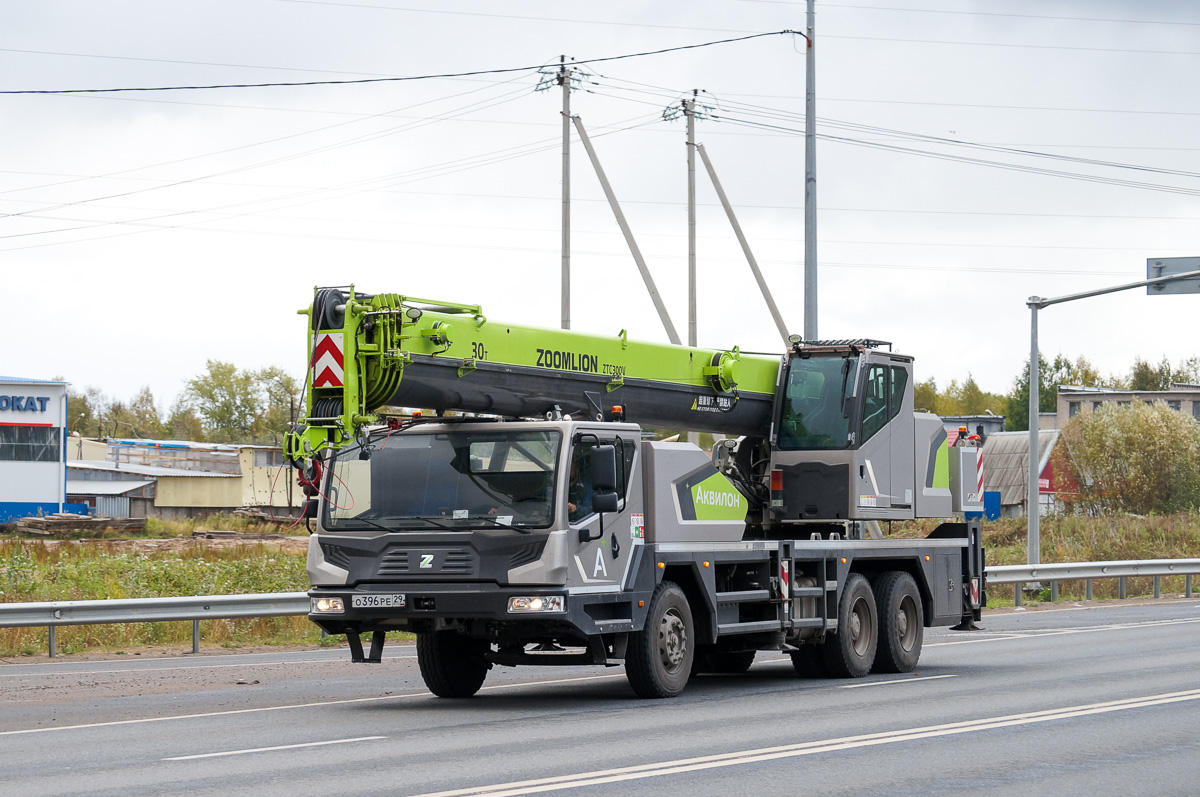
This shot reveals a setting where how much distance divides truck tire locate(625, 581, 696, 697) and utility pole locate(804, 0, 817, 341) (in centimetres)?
1159

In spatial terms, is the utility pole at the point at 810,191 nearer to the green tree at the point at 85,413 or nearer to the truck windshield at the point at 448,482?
the truck windshield at the point at 448,482

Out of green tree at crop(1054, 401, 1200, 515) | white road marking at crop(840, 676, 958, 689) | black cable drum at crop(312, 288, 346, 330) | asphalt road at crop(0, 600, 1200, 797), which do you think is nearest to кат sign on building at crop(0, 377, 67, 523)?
green tree at crop(1054, 401, 1200, 515)

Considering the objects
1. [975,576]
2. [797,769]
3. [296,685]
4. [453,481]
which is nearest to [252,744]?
[453,481]

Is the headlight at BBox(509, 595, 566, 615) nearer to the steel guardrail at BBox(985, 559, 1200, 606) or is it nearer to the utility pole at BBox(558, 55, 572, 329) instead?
the steel guardrail at BBox(985, 559, 1200, 606)

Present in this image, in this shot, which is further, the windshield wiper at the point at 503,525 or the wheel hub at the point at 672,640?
the wheel hub at the point at 672,640

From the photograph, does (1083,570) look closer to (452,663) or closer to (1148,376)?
(452,663)

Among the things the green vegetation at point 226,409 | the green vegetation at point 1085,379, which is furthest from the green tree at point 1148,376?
the green vegetation at point 226,409

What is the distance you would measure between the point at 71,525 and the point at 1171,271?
40.0 m

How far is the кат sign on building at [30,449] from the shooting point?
64562mm

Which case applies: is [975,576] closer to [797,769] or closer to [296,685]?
[296,685]

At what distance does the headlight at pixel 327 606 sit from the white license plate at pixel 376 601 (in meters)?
0.14

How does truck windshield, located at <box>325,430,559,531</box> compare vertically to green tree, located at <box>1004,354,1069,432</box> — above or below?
below

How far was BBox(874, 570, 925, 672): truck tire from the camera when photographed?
52.7ft

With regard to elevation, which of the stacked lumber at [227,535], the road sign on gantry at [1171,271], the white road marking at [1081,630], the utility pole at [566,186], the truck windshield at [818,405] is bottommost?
the white road marking at [1081,630]
